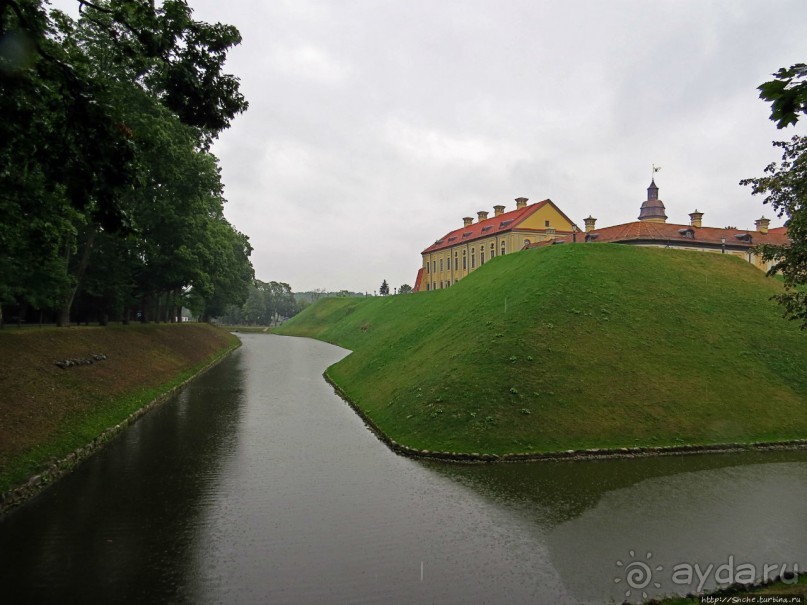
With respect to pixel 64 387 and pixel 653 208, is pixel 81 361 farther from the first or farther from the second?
pixel 653 208

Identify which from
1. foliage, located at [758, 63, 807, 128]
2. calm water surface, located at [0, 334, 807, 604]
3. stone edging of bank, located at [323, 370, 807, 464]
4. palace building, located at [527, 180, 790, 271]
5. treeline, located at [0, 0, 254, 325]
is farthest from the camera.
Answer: palace building, located at [527, 180, 790, 271]

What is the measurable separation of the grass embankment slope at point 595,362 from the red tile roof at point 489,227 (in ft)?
114

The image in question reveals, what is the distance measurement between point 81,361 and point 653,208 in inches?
4491

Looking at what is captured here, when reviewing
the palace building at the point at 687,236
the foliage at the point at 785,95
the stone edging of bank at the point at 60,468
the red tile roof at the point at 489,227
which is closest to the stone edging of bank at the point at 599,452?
the stone edging of bank at the point at 60,468

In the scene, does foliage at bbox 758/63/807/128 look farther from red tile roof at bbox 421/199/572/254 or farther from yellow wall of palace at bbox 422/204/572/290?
red tile roof at bbox 421/199/572/254

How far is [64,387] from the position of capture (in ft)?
86.1

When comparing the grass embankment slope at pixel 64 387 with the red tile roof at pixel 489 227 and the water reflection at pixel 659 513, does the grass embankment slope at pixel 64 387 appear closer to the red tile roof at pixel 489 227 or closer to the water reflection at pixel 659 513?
the water reflection at pixel 659 513

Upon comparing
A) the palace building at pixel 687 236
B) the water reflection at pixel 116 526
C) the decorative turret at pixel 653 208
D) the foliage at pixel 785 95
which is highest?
the decorative turret at pixel 653 208

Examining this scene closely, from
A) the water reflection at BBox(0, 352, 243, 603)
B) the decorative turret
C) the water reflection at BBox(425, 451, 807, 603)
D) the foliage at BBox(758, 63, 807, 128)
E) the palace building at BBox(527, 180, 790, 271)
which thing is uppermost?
the decorative turret

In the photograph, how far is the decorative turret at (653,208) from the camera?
364ft

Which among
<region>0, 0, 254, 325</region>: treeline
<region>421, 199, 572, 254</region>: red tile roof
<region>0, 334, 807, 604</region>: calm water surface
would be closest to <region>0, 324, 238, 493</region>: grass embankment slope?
<region>0, 334, 807, 604</region>: calm water surface

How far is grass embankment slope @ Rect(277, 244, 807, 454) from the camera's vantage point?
24.6 metres

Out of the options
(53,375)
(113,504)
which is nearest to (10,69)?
(113,504)

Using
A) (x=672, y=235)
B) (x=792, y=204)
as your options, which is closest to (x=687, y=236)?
(x=672, y=235)
